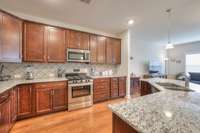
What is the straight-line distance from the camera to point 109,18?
3.30 meters

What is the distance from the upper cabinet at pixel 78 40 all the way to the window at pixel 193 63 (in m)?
6.61

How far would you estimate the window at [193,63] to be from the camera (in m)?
6.39

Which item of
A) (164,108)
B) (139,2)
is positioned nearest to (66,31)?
(139,2)

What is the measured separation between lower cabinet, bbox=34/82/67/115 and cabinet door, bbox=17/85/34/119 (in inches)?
5.7

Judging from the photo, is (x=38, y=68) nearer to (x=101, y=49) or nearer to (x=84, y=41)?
(x=84, y=41)

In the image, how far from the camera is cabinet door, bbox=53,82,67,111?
298 centimetres

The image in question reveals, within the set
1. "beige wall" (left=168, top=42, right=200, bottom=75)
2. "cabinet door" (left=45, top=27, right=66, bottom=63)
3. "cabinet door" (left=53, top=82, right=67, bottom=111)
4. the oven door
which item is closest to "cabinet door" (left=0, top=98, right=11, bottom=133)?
"cabinet door" (left=53, top=82, right=67, bottom=111)

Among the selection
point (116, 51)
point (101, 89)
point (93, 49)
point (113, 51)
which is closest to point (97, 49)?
point (93, 49)

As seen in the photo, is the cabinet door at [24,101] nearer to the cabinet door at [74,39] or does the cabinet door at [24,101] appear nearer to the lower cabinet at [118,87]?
the cabinet door at [74,39]

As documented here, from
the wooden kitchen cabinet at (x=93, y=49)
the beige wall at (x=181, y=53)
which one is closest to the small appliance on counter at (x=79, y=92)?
the wooden kitchen cabinet at (x=93, y=49)

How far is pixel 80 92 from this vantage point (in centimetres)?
341

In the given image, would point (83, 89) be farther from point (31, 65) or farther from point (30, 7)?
point (30, 7)

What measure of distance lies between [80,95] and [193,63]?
709 centimetres

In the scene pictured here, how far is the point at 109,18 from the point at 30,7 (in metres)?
2.09
